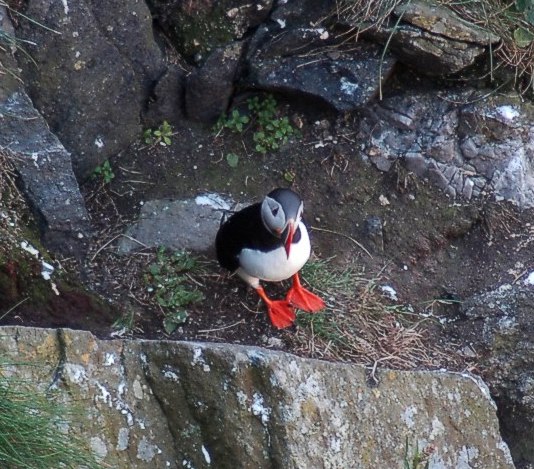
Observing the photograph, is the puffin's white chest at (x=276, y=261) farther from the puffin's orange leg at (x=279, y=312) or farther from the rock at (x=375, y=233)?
the rock at (x=375, y=233)

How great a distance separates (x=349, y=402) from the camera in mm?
3418

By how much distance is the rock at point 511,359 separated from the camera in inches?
173

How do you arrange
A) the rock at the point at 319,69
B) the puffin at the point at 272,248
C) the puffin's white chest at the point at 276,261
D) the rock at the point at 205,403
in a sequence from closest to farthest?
the rock at the point at 205,403 < the puffin at the point at 272,248 < the puffin's white chest at the point at 276,261 < the rock at the point at 319,69

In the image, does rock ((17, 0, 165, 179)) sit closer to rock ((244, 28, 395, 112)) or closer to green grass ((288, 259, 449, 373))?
rock ((244, 28, 395, 112))

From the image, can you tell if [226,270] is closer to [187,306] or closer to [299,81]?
[187,306]

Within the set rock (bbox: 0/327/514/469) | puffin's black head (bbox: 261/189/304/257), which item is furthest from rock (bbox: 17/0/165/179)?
rock (bbox: 0/327/514/469)

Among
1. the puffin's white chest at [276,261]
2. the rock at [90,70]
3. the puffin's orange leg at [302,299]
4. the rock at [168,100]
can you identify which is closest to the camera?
the puffin's white chest at [276,261]

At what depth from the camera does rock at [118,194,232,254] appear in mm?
4633

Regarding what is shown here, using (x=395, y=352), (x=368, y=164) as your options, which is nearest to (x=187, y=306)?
(x=395, y=352)

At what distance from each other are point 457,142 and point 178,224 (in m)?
1.56

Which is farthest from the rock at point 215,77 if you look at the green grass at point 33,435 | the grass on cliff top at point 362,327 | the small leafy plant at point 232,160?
the green grass at point 33,435

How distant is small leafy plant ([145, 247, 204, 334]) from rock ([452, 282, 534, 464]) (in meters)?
1.32

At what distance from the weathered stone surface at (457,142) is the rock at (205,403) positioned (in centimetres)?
182

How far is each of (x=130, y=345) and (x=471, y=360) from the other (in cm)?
186
